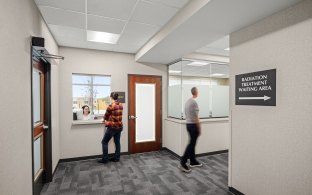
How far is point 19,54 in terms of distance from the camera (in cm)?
161

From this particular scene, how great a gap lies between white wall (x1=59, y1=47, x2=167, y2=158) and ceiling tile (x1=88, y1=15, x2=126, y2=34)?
126 cm

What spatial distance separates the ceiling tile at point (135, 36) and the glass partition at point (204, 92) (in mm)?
1304

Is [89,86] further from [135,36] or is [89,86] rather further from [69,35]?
[135,36]

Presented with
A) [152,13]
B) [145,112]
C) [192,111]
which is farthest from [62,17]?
[145,112]

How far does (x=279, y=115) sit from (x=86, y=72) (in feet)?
12.7

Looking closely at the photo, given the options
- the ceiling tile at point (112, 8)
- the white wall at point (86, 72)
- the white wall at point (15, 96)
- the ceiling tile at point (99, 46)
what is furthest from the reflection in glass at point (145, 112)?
the white wall at point (15, 96)

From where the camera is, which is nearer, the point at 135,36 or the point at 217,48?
the point at 135,36

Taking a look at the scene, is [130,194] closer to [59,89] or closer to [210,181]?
[210,181]

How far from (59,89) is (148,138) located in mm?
2594

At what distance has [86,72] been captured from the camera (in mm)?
4078

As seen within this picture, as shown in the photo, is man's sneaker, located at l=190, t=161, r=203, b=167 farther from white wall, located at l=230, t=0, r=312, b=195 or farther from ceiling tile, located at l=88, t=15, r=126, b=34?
ceiling tile, located at l=88, t=15, r=126, b=34

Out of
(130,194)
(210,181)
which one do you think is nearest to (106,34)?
(130,194)

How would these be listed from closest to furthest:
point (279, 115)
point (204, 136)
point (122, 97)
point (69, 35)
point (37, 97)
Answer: point (279, 115), point (37, 97), point (69, 35), point (204, 136), point (122, 97)

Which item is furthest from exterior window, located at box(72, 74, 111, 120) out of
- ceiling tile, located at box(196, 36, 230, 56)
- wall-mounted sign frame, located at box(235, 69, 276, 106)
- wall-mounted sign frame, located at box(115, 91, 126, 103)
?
wall-mounted sign frame, located at box(235, 69, 276, 106)
